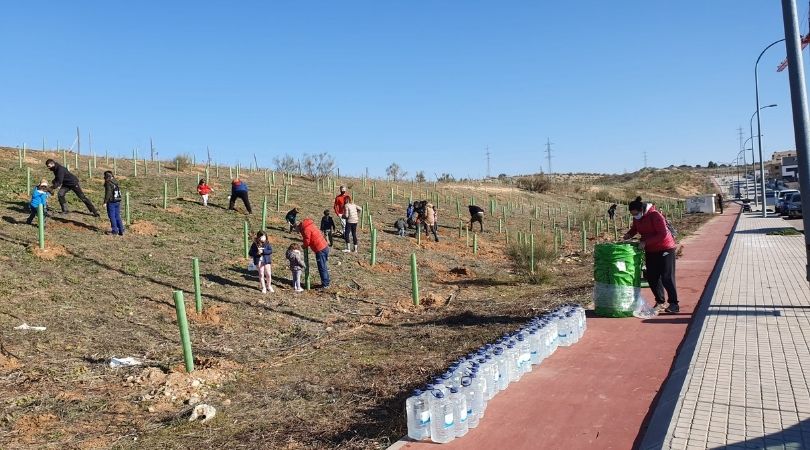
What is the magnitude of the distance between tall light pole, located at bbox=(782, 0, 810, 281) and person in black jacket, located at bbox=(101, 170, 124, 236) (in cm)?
1293

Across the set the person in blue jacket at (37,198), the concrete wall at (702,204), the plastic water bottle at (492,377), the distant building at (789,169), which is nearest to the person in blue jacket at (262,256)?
the person in blue jacket at (37,198)

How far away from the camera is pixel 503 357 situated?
5930 millimetres

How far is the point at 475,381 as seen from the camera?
518 cm

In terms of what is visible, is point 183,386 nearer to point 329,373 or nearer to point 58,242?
point 329,373

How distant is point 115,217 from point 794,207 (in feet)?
105

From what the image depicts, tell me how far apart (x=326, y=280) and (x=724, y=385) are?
899 cm

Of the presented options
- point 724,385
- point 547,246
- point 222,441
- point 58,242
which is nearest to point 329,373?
point 222,441

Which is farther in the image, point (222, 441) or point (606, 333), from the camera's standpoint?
point (606, 333)

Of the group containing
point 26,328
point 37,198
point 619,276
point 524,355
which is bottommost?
point 524,355

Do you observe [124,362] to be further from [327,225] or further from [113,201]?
[327,225]

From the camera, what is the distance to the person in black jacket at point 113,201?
13.5m

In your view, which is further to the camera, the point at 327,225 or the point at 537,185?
the point at 537,185

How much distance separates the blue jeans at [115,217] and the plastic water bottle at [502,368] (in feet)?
37.0

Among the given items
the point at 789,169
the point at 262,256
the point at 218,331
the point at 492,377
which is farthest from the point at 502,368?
the point at 789,169
